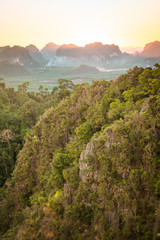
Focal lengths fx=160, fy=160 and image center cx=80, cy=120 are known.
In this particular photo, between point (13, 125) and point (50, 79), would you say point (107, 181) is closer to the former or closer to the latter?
point (13, 125)

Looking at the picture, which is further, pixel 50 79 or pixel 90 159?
pixel 50 79

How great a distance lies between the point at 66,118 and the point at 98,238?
39.4 ft

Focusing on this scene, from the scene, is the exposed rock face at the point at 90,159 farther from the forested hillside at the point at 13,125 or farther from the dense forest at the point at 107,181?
the forested hillside at the point at 13,125

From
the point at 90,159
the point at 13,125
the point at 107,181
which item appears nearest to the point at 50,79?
the point at 13,125

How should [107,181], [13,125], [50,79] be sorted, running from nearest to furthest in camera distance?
1. [107,181]
2. [13,125]
3. [50,79]

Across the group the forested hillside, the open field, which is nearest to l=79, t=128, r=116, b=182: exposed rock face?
the forested hillside

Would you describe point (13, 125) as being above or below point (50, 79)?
below

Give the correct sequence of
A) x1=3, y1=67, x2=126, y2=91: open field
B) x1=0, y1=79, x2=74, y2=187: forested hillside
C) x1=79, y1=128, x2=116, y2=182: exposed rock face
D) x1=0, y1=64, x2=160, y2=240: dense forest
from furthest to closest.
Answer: x1=3, y1=67, x2=126, y2=91: open field, x1=0, y1=79, x2=74, y2=187: forested hillside, x1=79, y1=128, x2=116, y2=182: exposed rock face, x1=0, y1=64, x2=160, y2=240: dense forest

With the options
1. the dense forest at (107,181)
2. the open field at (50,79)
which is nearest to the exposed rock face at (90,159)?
the dense forest at (107,181)

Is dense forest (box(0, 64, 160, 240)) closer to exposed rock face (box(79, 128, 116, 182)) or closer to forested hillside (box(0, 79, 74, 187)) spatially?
exposed rock face (box(79, 128, 116, 182))

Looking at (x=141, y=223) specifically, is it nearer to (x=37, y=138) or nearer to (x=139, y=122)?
(x=139, y=122)

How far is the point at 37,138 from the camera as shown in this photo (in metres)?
19.2

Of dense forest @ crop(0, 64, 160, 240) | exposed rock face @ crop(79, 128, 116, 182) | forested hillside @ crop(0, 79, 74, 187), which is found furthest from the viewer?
forested hillside @ crop(0, 79, 74, 187)

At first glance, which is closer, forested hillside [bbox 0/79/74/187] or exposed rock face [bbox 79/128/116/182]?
exposed rock face [bbox 79/128/116/182]
